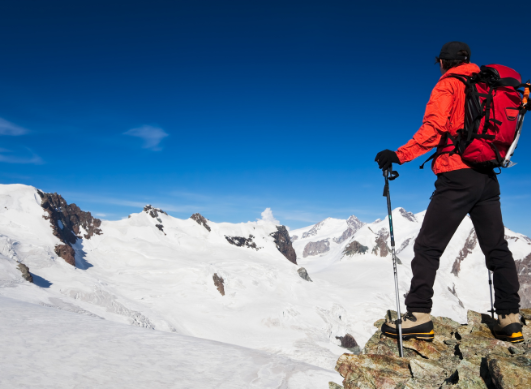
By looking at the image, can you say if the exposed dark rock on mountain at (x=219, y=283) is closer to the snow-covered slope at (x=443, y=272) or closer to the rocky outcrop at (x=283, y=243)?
the snow-covered slope at (x=443, y=272)

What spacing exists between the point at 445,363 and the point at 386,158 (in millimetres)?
2426

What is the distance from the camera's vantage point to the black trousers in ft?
12.8

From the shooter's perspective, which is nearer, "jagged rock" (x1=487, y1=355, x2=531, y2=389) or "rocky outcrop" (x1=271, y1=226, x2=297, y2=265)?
"jagged rock" (x1=487, y1=355, x2=531, y2=389)

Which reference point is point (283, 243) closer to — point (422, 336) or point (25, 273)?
point (25, 273)

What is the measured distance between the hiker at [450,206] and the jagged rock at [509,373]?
1082 millimetres

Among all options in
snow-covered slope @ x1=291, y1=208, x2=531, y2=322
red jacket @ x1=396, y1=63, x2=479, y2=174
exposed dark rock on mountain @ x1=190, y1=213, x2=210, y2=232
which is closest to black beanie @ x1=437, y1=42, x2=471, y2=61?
red jacket @ x1=396, y1=63, x2=479, y2=174

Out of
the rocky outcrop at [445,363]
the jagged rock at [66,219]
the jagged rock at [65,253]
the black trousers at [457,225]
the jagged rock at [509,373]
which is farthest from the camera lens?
the jagged rock at [66,219]

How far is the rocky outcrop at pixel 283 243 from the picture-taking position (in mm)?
100875

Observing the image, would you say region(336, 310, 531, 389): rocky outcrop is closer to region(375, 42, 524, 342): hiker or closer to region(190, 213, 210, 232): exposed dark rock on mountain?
region(375, 42, 524, 342): hiker

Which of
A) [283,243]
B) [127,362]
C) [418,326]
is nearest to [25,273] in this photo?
[127,362]

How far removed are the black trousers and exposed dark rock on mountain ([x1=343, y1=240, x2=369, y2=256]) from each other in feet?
388

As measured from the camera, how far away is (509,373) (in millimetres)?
2883

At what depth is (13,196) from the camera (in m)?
63.7

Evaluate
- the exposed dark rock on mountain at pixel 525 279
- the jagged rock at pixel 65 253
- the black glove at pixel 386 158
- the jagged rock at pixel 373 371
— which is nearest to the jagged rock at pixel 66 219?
the jagged rock at pixel 65 253
